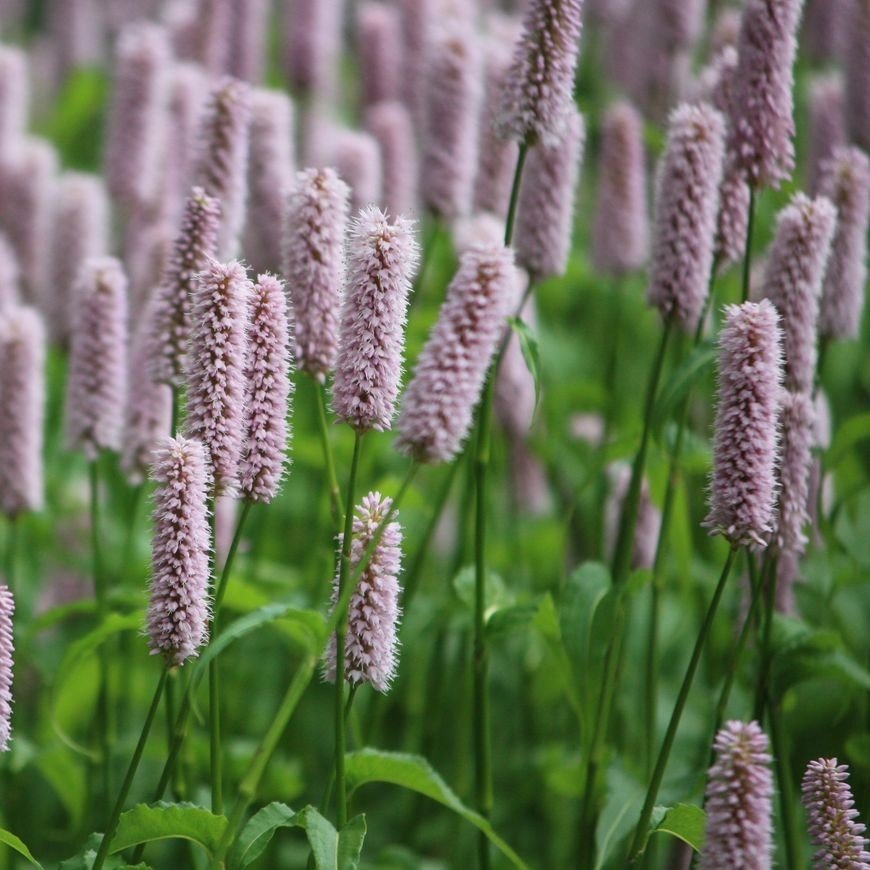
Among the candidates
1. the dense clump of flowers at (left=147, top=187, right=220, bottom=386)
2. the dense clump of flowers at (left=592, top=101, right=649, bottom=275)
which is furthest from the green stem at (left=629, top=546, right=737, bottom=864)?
the dense clump of flowers at (left=592, top=101, right=649, bottom=275)

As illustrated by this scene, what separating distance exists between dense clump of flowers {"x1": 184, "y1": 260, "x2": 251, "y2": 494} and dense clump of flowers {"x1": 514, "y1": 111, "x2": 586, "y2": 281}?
1071 millimetres

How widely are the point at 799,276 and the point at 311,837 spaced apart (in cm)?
126

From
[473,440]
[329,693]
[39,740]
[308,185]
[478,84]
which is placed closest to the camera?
[308,185]

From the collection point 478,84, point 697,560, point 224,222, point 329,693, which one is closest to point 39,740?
point 329,693

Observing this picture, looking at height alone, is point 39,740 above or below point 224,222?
below

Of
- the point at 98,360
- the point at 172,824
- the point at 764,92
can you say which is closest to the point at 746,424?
the point at 764,92

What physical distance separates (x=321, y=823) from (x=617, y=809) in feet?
2.59

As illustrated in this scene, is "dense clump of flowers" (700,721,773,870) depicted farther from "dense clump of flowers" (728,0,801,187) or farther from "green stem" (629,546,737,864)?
"dense clump of flowers" (728,0,801,187)

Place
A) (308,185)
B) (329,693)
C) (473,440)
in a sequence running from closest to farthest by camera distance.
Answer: (308,185) → (473,440) → (329,693)

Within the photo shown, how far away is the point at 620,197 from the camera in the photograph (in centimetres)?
349

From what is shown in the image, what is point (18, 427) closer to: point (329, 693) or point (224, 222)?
point (224, 222)

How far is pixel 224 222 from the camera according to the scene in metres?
2.67

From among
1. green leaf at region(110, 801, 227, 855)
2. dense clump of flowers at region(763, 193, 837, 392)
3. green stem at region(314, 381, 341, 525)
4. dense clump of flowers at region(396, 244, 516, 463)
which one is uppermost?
dense clump of flowers at region(763, 193, 837, 392)

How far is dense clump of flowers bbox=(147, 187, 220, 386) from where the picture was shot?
7.63 feet
